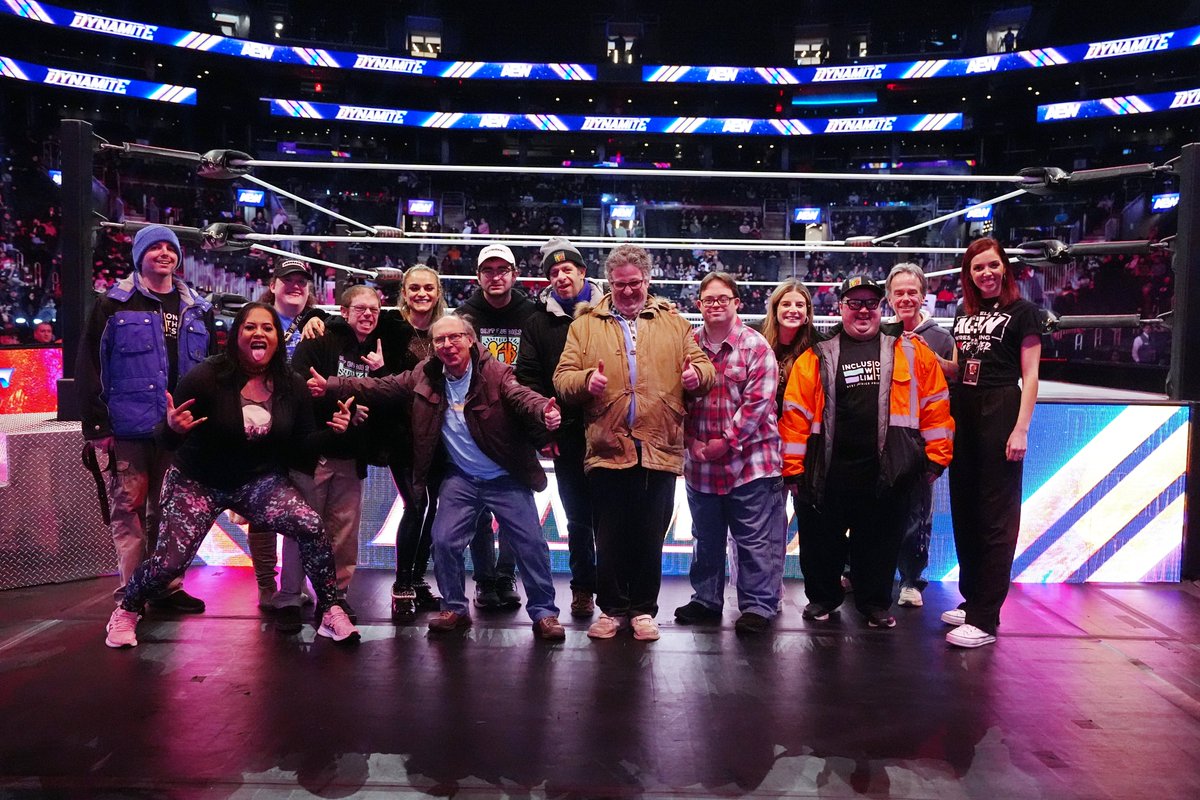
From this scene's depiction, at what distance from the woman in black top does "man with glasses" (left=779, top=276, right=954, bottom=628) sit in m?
2.08

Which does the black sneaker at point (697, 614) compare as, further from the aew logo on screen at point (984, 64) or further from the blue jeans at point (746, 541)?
the aew logo on screen at point (984, 64)

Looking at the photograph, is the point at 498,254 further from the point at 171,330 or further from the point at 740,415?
the point at 171,330

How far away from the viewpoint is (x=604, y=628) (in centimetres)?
362

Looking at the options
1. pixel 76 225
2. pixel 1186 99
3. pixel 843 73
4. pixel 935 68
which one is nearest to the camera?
pixel 76 225

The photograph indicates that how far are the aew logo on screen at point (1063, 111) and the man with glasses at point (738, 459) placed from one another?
22527 millimetres

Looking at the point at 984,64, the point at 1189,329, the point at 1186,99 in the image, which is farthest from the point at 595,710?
the point at 984,64

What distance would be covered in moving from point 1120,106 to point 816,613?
22350 millimetres

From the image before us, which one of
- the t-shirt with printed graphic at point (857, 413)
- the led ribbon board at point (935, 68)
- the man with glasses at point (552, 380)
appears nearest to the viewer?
the t-shirt with printed graphic at point (857, 413)

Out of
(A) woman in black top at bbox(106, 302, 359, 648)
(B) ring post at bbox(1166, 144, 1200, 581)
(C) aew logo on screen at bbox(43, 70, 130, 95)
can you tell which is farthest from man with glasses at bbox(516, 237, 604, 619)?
(C) aew logo on screen at bbox(43, 70, 130, 95)

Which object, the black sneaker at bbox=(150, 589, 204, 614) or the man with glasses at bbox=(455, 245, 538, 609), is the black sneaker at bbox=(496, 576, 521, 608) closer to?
the man with glasses at bbox=(455, 245, 538, 609)

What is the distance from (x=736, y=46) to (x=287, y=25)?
46.5ft

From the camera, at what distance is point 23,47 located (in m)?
20.0

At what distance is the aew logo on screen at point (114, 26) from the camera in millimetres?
20094

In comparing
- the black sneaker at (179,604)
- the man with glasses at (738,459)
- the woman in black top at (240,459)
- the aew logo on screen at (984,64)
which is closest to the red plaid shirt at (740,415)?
the man with glasses at (738,459)
